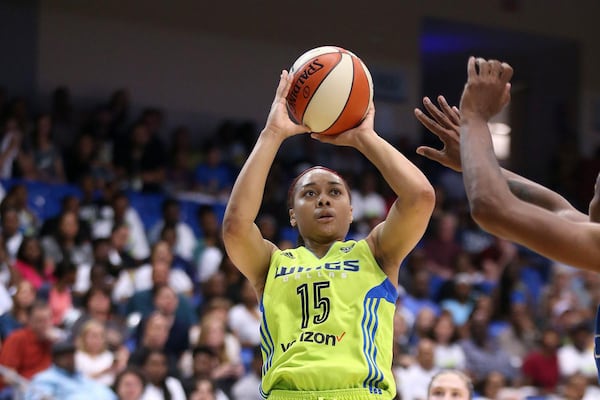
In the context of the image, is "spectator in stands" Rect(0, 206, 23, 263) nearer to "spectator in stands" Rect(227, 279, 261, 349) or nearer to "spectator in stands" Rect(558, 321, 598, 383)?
"spectator in stands" Rect(227, 279, 261, 349)

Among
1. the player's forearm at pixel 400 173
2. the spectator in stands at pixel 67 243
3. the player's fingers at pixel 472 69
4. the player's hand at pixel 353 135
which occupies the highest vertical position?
the player's fingers at pixel 472 69

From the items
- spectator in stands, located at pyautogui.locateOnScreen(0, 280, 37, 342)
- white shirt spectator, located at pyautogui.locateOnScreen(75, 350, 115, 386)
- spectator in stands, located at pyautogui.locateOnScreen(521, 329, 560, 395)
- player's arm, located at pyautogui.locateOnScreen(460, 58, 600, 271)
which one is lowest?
spectator in stands, located at pyautogui.locateOnScreen(521, 329, 560, 395)

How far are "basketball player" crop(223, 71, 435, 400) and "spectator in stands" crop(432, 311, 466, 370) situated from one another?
6796mm

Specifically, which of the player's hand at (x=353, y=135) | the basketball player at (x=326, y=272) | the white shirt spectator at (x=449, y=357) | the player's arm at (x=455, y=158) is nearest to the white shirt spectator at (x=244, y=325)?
the white shirt spectator at (x=449, y=357)

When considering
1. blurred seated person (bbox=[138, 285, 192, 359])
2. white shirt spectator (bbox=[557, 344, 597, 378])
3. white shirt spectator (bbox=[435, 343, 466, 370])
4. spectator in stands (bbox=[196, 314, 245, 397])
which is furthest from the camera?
white shirt spectator (bbox=[557, 344, 597, 378])

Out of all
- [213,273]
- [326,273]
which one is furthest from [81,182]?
[326,273]

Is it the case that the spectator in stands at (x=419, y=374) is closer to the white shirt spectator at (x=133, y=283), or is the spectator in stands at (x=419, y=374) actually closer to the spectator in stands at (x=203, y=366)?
the spectator in stands at (x=203, y=366)

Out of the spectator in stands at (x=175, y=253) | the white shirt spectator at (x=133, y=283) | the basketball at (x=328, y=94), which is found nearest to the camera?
the basketball at (x=328, y=94)

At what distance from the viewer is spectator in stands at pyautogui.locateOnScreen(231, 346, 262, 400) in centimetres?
953

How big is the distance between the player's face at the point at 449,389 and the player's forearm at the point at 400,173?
2006 mm

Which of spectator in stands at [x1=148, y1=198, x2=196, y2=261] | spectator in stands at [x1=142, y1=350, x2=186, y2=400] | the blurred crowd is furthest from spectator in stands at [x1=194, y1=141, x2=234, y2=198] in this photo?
spectator in stands at [x1=142, y1=350, x2=186, y2=400]

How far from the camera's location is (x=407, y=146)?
53.4 feet

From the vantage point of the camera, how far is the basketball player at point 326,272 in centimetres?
411

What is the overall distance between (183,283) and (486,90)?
8175 millimetres
